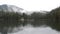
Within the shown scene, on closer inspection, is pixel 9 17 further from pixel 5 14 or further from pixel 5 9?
pixel 5 9

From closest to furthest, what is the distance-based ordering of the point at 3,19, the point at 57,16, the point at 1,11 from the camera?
the point at 3,19 → the point at 57,16 → the point at 1,11

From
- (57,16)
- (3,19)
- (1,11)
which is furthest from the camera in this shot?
(1,11)

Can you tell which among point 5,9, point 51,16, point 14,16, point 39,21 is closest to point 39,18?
point 39,21

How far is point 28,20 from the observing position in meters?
8.20

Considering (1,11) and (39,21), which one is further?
(1,11)

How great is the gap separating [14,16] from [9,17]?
0.35 meters

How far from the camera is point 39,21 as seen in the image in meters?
8.19

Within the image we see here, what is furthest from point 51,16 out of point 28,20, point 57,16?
point 28,20

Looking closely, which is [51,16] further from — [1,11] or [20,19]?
[1,11]

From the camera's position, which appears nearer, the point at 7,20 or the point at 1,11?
the point at 7,20

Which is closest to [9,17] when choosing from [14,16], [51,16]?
[14,16]

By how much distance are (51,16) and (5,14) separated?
3.15m

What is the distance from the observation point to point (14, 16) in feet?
27.7

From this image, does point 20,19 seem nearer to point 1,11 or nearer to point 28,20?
point 28,20
